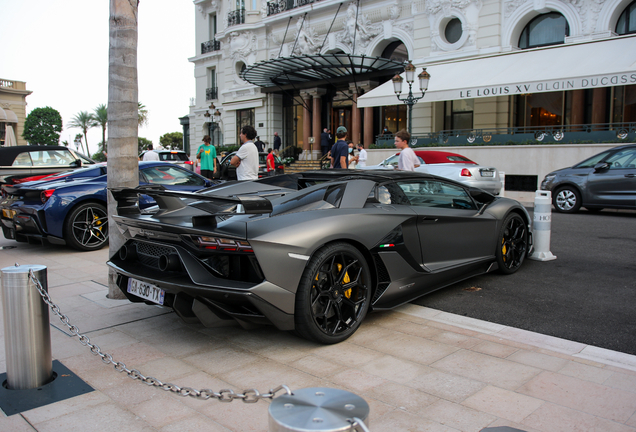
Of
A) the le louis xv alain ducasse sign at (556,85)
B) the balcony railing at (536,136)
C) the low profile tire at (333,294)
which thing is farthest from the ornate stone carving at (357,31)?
the low profile tire at (333,294)

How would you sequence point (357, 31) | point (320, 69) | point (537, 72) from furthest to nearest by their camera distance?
point (357, 31)
point (320, 69)
point (537, 72)

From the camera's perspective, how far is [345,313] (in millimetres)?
3775

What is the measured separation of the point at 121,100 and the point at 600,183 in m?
10.2

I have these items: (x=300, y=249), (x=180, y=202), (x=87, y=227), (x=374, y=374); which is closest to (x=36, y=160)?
(x=87, y=227)

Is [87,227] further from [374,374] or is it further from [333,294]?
[374,374]

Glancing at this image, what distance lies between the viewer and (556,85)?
53.1ft

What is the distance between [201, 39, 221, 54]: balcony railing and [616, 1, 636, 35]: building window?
25.0 m

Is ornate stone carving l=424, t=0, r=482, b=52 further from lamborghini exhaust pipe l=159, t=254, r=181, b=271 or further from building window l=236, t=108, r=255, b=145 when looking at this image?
lamborghini exhaust pipe l=159, t=254, r=181, b=271

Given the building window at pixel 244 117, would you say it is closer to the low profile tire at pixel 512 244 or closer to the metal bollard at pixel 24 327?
the low profile tire at pixel 512 244

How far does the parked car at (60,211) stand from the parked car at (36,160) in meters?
4.50

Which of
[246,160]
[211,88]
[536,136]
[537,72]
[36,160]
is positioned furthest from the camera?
[211,88]

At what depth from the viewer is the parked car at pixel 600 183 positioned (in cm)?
1052

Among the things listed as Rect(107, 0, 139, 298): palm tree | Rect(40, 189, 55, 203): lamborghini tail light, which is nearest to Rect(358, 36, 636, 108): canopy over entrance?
Rect(40, 189, 55, 203): lamborghini tail light

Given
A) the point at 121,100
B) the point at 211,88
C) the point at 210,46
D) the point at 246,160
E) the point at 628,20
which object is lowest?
the point at 246,160
